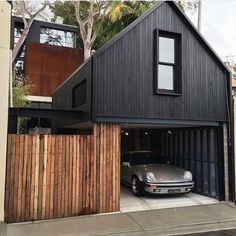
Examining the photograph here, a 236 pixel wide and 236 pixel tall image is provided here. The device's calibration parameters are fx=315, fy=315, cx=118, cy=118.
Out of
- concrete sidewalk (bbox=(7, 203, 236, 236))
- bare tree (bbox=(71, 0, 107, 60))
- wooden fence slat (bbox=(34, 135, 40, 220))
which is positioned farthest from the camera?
bare tree (bbox=(71, 0, 107, 60))

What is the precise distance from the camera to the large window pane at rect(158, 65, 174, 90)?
381 inches

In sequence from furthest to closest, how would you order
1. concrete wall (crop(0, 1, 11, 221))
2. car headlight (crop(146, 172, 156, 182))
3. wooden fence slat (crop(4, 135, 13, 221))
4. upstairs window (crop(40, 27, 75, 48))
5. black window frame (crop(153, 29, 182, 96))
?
1. upstairs window (crop(40, 27, 75, 48))
2. car headlight (crop(146, 172, 156, 182))
3. black window frame (crop(153, 29, 182, 96))
4. wooden fence slat (crop(4, 135, 13, 221))
5. concrete wall (crop(0, 1, 11, 221))

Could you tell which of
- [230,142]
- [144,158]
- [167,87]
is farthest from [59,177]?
[230,142]

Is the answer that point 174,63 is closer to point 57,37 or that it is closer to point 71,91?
point 71,91

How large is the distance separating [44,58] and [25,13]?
12.0 ft

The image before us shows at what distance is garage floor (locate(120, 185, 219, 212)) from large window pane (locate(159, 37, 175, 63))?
4367 mm

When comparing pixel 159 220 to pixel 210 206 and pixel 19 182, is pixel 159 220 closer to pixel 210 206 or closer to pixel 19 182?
pixel 210 206

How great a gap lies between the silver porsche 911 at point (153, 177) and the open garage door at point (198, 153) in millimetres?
711

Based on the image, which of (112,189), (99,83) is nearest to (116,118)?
(99,83)

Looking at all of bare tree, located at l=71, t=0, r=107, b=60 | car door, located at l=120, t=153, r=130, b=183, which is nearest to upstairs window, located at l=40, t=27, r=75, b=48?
bare tree, located at l=71, t=0, r=107, b=60

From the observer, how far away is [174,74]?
→ 9969mm

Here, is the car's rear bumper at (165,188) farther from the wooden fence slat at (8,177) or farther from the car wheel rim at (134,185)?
the wooden fence slat at (8,177)

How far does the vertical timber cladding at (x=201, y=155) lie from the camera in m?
10.2

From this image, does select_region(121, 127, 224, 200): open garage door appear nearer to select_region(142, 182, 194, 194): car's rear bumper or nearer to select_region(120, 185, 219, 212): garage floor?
select_region(120, 185, 219, 212): garage floor
